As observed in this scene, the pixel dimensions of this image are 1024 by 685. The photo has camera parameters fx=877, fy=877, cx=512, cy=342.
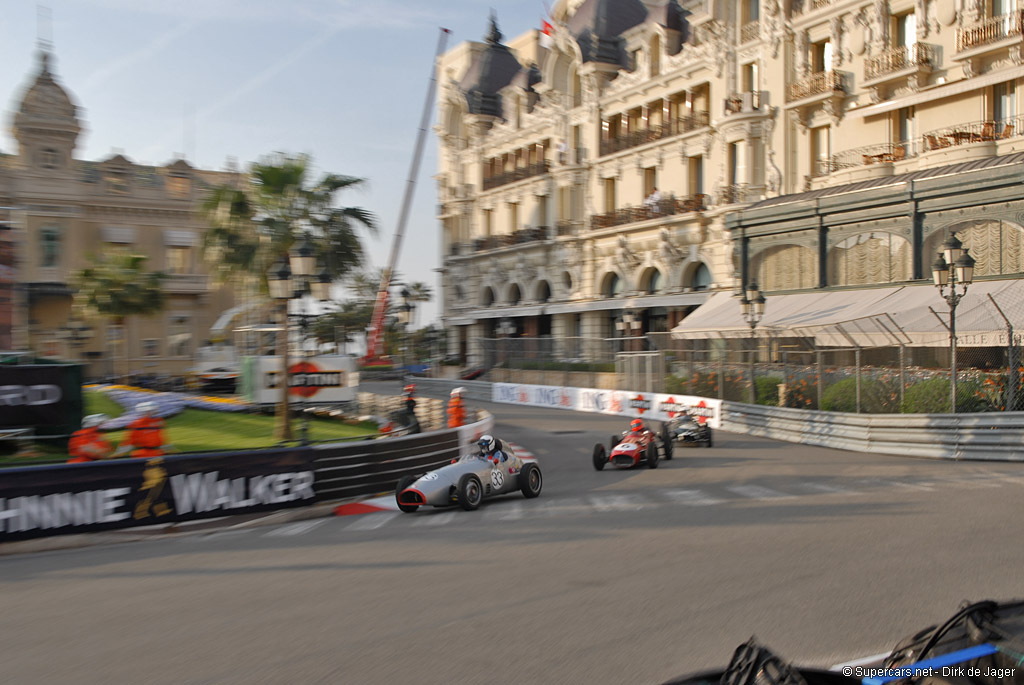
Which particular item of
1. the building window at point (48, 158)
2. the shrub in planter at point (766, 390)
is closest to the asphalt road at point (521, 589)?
the shrub in planter at point (766, 390)

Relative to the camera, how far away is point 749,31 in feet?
116

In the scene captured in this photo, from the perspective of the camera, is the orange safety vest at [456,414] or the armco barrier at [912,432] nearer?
the armco barrier at [912,432]

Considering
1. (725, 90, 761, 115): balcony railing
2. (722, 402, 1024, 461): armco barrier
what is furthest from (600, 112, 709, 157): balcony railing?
(722, 402, 1024, 461): armco barrier

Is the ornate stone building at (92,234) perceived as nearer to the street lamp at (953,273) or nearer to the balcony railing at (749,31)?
the balcony railing at (749,31)

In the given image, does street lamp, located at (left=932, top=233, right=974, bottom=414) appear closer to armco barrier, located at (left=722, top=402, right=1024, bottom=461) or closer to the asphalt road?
armco barrier, located at (left=722, top=402, right=1024, bottom=461)

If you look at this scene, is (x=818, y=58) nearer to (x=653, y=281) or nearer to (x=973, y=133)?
(x=973, y=133)

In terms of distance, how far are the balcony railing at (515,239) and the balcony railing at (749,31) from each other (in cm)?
1595

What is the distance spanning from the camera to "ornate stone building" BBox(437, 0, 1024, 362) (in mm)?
27453

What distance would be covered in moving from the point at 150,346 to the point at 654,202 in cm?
2555

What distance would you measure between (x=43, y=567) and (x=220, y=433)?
9.37 meters

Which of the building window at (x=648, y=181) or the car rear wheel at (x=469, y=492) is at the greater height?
the building window at (x=648, y=181)

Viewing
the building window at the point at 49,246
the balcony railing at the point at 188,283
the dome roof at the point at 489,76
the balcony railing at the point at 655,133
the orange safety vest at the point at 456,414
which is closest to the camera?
the orange safety vest at the point at 456,414

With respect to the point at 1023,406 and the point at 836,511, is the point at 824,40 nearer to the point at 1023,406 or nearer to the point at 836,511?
the point at 1023,406

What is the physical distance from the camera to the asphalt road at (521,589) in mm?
5977
